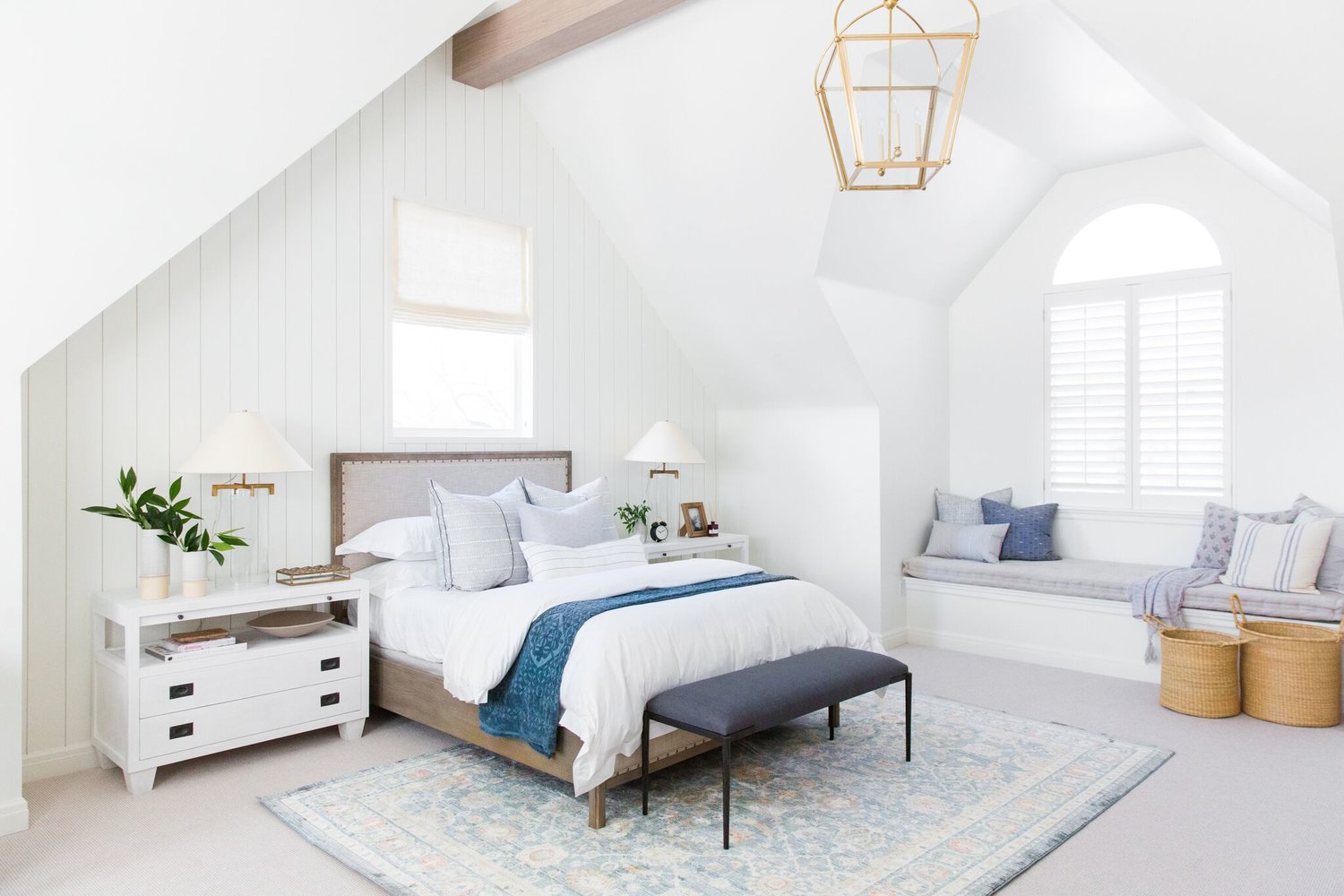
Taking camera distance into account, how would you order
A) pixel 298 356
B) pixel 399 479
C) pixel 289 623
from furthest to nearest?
pixel 399 479, pixel 298 356, pixel 289 623

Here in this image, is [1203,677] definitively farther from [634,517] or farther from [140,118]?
[140,118]

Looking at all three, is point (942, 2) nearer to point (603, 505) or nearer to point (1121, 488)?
point (603, 505)

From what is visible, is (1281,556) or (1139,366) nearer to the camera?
(1281,556)

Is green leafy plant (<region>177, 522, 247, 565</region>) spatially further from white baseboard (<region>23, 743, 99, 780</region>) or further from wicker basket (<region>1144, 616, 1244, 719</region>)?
wicker basket (<region>1144, 616, 1244, 719</region>)

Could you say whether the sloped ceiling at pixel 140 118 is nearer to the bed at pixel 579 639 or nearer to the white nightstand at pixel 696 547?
the bed at pixel 579 639

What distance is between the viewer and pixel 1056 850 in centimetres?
272

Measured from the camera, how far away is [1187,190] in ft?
16.6

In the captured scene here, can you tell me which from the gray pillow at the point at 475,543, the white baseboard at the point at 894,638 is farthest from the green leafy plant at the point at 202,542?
the white baseboard at the point at 894,638

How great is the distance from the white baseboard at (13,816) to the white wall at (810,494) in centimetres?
401

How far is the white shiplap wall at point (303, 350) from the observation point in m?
3.34

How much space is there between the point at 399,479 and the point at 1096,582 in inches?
141

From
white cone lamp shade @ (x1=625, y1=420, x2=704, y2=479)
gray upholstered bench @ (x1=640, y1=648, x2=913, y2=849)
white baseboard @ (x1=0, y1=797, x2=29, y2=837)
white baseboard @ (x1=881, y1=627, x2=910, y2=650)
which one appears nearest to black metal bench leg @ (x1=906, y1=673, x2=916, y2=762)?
gray upholstered bench @ (x1=640, y1=648, x2=913, y2=849)

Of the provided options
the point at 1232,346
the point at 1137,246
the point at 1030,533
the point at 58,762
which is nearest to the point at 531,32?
the point at 58,762

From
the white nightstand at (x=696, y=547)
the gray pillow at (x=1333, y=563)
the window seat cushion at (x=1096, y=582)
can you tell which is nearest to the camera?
the window seat cushion at (x=1096, y=582)
